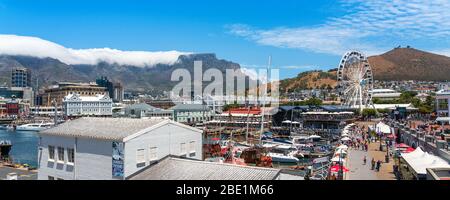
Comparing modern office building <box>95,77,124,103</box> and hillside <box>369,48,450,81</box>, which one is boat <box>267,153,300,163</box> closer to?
hillside <box>369,48,450,81</box>

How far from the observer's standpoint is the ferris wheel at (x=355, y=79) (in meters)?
56.5

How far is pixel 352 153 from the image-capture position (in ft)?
70.5

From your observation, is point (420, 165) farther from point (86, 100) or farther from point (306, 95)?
point (306, 95)

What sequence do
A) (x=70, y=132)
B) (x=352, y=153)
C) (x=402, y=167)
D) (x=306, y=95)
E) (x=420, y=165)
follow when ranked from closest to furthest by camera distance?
1. (x=70, y=132)
2. (x=420, y=165)
3. (x=402, y=167)
4. (x=352, y=153)
5. (x=306, y=95)

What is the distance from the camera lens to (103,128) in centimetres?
845

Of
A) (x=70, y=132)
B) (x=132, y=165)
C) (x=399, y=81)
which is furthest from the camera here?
(x=399, y=81)

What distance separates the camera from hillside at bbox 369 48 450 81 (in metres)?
126

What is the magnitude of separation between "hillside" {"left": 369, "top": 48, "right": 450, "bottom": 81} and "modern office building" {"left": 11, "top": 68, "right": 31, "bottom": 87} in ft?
431

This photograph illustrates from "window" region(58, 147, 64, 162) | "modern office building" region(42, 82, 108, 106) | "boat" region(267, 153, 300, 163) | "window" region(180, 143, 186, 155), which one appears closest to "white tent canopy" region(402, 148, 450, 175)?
"window" region(180, 143, 186, 155)
